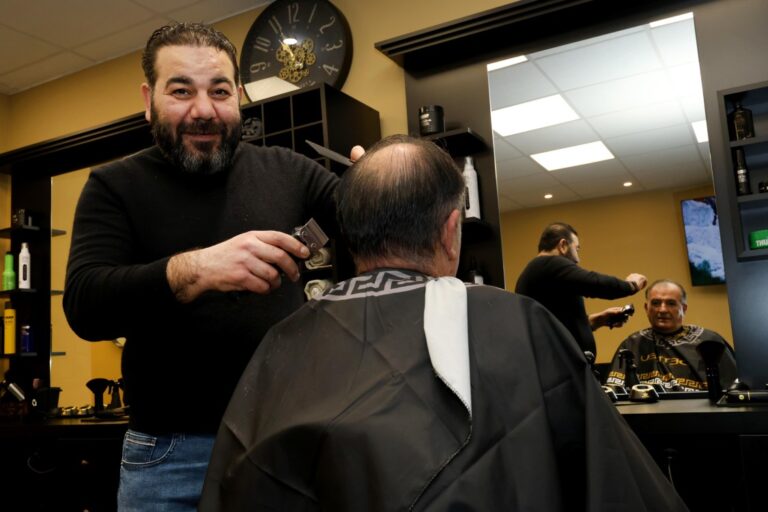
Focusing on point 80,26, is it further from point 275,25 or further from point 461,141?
point 461,141

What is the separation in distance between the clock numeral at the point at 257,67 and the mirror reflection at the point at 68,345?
4.28ft

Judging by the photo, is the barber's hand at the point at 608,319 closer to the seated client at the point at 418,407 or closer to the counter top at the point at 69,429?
the seated client at the point at 418,407

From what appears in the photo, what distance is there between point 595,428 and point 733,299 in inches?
67.3

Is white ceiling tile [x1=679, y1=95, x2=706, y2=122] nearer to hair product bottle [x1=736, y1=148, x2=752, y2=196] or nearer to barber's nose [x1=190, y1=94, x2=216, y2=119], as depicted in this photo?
hair product bottle [x1=736, y1=148, x2=752, y2=196]

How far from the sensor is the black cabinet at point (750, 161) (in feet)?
8.10

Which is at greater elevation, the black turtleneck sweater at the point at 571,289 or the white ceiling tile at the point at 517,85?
the white ceiling tile at the point at 517,85

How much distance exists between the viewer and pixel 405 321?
1217 mm

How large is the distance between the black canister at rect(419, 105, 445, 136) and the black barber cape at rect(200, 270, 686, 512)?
192 cm

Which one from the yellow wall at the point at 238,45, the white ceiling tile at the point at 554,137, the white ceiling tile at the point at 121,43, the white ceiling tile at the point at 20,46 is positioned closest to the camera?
the white ceiling tile at the point at 554,137

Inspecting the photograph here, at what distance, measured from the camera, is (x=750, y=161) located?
256 centimetres

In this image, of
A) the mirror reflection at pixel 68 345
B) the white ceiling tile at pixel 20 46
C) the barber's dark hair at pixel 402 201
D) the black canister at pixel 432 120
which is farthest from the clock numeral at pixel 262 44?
the barber's dark hair at pixel 402 201

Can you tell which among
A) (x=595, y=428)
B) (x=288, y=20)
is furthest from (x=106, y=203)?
(x=288, y=20)

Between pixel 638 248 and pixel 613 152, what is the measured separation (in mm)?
430

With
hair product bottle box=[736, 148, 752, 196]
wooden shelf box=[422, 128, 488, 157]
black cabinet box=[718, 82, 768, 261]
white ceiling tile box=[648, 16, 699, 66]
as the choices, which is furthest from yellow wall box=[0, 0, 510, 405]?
hair product bottle box=[736, 148, 752, 196]
